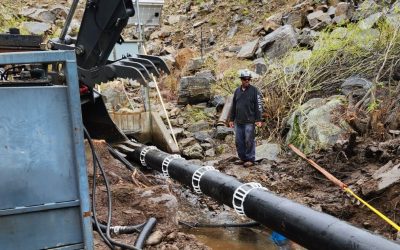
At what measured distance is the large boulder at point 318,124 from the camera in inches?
286

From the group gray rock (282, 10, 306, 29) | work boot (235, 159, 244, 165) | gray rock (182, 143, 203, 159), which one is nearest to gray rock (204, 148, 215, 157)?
gray rock (182, 143, 203, 159)

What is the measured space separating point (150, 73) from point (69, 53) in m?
1.61

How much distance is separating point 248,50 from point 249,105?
684 centimetres

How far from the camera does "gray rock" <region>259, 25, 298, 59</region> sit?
40.2 ft

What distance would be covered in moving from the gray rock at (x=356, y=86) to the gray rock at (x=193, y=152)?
10.1 ft

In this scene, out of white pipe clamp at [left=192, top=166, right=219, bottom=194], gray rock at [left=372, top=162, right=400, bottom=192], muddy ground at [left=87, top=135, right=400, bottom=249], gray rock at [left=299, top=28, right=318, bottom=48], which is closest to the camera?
muddy ground at [left=87, top=135, right=400, bottom=249]

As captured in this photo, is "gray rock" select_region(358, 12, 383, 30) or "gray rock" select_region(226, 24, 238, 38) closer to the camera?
"gray rock" select_region(358, 12, 383, 30)

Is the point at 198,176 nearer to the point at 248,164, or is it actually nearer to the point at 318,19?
the point at 248,164

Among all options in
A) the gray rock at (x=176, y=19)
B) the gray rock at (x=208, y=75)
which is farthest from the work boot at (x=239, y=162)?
the gray rock at (x=176, y=19)

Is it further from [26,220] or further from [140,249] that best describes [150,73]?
[26,220]

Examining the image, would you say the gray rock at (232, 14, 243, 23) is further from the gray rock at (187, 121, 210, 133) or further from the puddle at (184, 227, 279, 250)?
the puddle at (184, 227, 279, 250)

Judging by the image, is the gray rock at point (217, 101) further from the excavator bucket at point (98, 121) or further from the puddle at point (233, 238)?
the puddle at point (233, 238)

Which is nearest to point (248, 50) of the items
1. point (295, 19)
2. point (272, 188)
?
point (295, 19)

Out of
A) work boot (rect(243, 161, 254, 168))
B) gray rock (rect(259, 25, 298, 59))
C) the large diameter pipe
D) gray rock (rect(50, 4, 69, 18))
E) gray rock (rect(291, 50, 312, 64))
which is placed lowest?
work boot (rect(243, 161, 254, 168))
